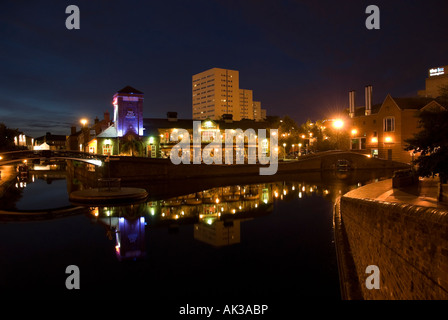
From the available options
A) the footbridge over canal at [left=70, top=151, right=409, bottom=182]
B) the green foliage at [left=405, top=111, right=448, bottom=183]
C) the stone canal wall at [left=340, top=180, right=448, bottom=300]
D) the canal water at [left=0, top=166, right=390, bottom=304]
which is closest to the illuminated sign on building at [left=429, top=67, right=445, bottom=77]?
the footbridge over canal at [left=70, top=151, right=409, bottom=182]

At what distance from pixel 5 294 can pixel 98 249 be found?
5677 millimetres

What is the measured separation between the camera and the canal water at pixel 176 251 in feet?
37.5

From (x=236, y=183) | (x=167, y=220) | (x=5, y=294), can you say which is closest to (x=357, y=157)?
(x=236, y=183)

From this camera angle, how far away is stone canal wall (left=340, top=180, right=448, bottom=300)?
5.62 meters

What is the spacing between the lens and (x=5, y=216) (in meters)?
24.5

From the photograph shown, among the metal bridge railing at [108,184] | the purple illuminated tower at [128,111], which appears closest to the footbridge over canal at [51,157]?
the metal bridge railing at [108,184]

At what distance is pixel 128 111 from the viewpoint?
52219 mm

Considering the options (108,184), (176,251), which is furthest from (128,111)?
(176,251)

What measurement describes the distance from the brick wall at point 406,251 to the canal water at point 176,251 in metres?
2.74

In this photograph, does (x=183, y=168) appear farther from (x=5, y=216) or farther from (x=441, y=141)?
(x=441, y=141)

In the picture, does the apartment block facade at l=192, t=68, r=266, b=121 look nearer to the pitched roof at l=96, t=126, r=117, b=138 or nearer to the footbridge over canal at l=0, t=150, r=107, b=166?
the pitched roof at l=96, t=126, r=117, b=138

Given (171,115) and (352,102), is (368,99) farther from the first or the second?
(171,115)

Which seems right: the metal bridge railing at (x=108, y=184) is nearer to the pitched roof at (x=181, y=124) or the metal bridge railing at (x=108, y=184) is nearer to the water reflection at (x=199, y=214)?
the water reflection at (x=199, y=214)

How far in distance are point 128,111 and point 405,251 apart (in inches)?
2006
